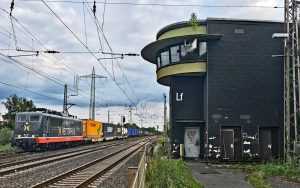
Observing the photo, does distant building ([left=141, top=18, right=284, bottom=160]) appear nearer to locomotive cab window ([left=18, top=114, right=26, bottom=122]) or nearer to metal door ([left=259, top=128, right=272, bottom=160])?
metal door ([left=259, top=128, right=272, bottom=160])

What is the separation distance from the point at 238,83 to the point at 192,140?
551cm

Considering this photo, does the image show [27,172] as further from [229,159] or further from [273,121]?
[273,121]

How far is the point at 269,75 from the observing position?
2661 centimetres

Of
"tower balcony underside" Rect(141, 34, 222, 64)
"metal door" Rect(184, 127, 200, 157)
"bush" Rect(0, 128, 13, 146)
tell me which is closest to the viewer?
"tower balcony underside" Rect(141, 34, 222, 64)

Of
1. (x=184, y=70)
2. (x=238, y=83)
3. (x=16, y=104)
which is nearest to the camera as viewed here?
(x=238, y=83)

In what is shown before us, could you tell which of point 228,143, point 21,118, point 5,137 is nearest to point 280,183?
point 228,143

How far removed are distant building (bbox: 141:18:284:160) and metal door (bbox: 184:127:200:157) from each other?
1.25m

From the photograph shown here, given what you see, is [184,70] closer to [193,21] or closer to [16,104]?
[193,21]

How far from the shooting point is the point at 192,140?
29.0 metres

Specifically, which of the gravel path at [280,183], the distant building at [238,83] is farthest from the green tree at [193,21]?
the gravel path at [280,183]

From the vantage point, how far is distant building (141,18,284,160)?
26.4 metres

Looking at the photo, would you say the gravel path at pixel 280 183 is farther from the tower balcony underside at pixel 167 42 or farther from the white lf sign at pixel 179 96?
the white lf sign at pixel 179 96

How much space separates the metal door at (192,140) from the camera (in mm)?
29000

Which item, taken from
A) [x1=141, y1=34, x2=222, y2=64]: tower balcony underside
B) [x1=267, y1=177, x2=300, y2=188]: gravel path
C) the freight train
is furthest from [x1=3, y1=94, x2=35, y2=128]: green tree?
[x1=267, y1=177, x2=300, y2=188]: gravel path
